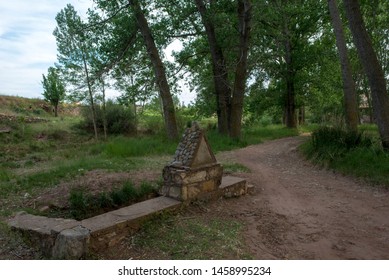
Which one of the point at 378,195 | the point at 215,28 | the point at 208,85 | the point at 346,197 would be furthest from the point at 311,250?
the point at 208,85

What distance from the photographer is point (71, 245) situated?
3.66 metres

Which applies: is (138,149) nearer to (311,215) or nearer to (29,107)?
(311,215)

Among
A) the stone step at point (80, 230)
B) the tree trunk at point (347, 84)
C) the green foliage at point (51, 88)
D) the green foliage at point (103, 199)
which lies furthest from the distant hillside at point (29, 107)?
the stone step at point (80, 230)

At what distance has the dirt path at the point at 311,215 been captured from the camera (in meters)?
4.00

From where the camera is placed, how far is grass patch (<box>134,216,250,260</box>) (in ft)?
12.3

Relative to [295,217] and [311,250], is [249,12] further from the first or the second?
[311,250]

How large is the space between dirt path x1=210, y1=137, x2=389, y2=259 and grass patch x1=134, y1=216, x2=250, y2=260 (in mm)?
252

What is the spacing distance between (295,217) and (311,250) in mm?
1177

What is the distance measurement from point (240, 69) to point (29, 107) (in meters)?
20.3

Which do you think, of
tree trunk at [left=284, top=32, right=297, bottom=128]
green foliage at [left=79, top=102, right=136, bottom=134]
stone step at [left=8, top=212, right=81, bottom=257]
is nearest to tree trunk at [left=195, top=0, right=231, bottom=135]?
tree trunk at [left=284, top=32, right=297, bottom=128]

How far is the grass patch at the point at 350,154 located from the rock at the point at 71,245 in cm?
577

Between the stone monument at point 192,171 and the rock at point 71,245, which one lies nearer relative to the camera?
the rock at point 71,245

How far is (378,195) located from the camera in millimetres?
6164

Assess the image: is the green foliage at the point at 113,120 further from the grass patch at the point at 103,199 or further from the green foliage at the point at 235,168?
the grass patch at the point at 103,199
